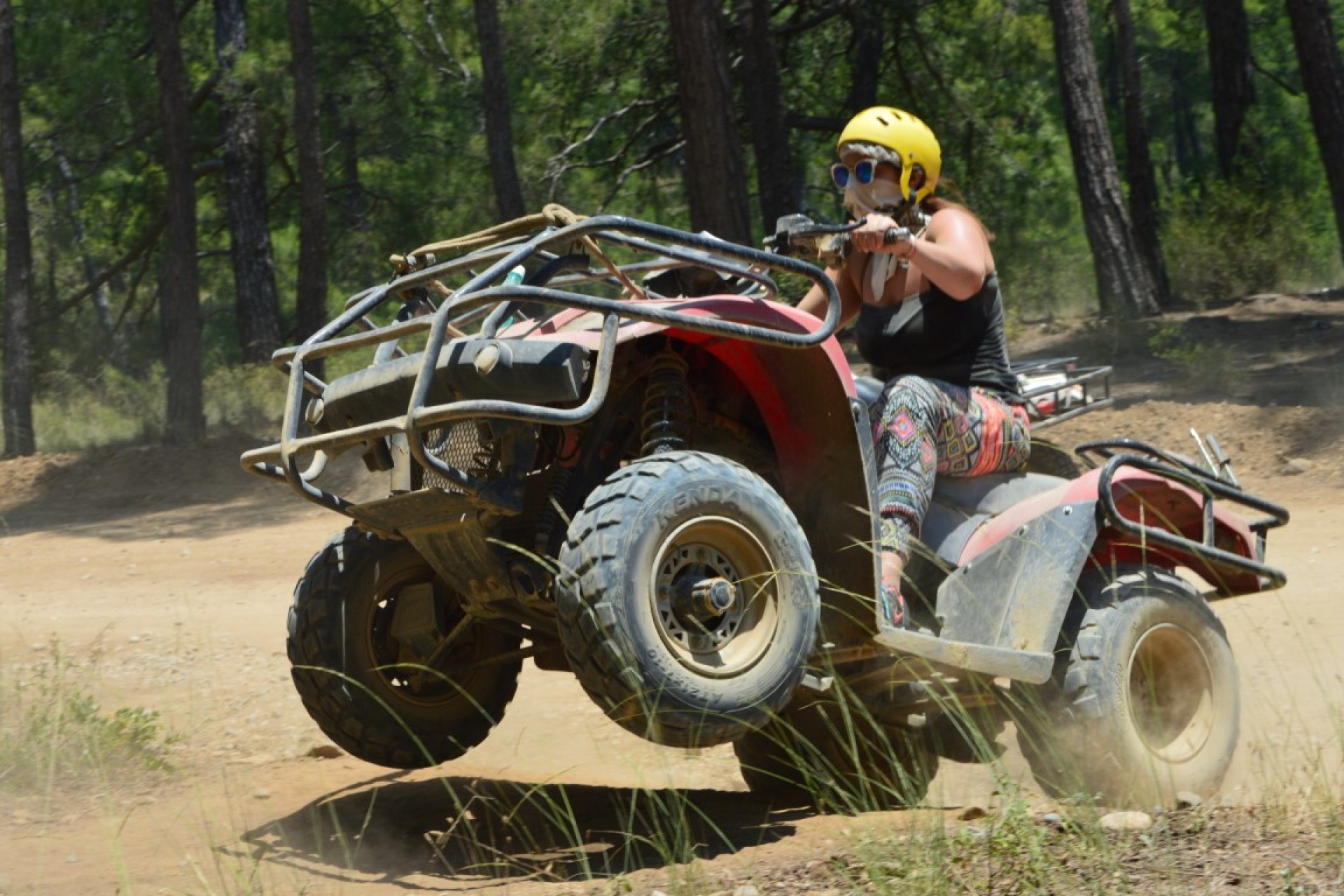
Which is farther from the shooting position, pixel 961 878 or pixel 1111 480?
pixel 1111 480

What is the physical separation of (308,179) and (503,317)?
47.7 feet

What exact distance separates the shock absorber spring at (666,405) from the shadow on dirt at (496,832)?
964mm

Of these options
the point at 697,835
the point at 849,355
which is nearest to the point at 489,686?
the point at 697,835

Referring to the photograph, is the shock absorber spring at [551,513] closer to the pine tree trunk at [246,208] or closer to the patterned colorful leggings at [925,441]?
the patterned colorful leggings at [925,441]

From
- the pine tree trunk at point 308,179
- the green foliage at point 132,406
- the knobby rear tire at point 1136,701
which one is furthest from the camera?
the green foliage at point 132,406

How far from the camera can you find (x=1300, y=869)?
353 cm

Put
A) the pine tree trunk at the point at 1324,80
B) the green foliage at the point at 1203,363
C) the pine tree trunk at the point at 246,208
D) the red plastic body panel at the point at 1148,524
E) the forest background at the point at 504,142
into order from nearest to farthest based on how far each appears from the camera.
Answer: the red plastic body panel at the point at 1148,524 → the green foliage at the point at 1203,363 → the pine tree trunk at the point at 1324,80 → the forest background at the point at 504,142 → the pine tree trunk at the point at 246,208

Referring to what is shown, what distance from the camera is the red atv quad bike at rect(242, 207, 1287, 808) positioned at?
13.0ft

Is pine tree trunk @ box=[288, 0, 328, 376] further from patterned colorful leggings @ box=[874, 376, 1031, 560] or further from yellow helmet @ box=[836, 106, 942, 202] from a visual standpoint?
patterned colorful leggings @ box=[874, 376, 1031, 560]

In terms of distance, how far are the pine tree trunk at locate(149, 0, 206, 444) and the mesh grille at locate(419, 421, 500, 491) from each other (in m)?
14.0

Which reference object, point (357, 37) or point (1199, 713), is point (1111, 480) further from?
point (357, 37)

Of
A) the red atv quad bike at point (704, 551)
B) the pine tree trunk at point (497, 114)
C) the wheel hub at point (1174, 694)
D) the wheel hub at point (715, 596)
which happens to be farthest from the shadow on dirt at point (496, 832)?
the pine tree trunk at point (497, 114)

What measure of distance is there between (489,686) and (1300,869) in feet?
8.31

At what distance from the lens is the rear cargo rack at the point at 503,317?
3.86 meters
